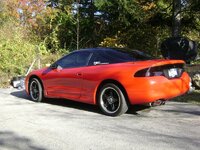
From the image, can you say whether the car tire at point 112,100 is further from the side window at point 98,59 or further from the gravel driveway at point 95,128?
the side window at point 98,59

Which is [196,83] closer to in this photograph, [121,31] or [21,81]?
[21,81]

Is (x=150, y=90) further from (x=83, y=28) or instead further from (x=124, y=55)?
(x=83, y=28)

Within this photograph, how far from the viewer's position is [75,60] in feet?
29.9

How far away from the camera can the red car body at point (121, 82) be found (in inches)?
295

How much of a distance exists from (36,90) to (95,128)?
359 cm

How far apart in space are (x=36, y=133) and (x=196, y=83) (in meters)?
5.67

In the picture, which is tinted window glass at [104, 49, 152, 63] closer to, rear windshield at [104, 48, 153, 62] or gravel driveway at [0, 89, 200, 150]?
rear windshield at [104, 48, 153, 62]

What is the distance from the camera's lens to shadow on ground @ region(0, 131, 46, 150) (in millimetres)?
6043

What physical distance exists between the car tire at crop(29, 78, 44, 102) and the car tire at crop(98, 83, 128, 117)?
2.36m

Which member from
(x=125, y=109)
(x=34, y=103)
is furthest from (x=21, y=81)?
(x=125, y=109)

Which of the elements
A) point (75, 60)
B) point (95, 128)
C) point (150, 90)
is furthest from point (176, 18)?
point (95, 128)

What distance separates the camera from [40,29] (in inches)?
957

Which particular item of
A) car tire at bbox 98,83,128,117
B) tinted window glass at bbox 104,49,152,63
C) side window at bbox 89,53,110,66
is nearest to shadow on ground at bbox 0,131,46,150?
car tire at bbox 98,83,128,117

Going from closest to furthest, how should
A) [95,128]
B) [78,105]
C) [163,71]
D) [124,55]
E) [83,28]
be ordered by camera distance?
[95,128] → [163,71] → [124,55] → [78,105] → [83,28]
